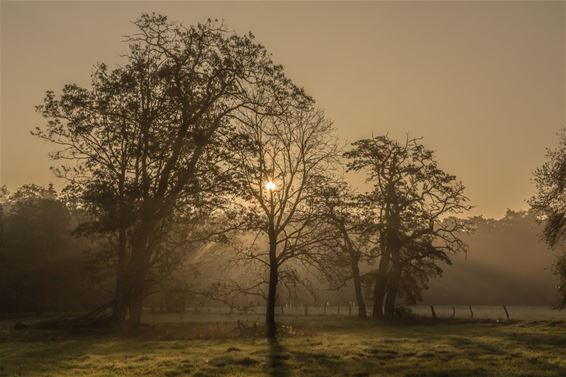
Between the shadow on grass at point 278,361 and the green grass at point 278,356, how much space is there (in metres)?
0.04

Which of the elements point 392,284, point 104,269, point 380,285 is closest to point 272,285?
point 104,269

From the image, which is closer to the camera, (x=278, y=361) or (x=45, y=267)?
(x=278, y=361)

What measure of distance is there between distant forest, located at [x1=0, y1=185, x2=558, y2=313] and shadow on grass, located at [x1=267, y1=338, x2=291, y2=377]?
356 inches

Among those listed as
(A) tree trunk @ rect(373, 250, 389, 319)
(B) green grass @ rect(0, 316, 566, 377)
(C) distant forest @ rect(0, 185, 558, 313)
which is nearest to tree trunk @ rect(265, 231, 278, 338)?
(C) distant forest @ rect(0, 185, 558, 313)

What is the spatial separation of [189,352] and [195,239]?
39.7ft

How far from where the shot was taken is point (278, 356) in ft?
77.7

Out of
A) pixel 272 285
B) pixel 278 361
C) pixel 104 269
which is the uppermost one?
pixel 104 269

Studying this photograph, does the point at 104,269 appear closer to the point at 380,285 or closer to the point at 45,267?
the point at 380,285

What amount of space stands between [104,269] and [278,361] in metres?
21.9

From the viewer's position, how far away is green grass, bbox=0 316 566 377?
19938 mm

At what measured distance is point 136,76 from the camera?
121ft

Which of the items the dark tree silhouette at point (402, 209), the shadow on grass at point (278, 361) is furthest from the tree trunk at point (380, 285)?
the shadow on grass at point (278, 361)

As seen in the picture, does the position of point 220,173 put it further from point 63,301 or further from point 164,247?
point 63,301

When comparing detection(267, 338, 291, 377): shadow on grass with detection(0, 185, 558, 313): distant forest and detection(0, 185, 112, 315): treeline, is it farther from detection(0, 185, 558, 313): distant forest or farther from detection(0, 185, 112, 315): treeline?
detection(0, 185, 112, 315): treeline
